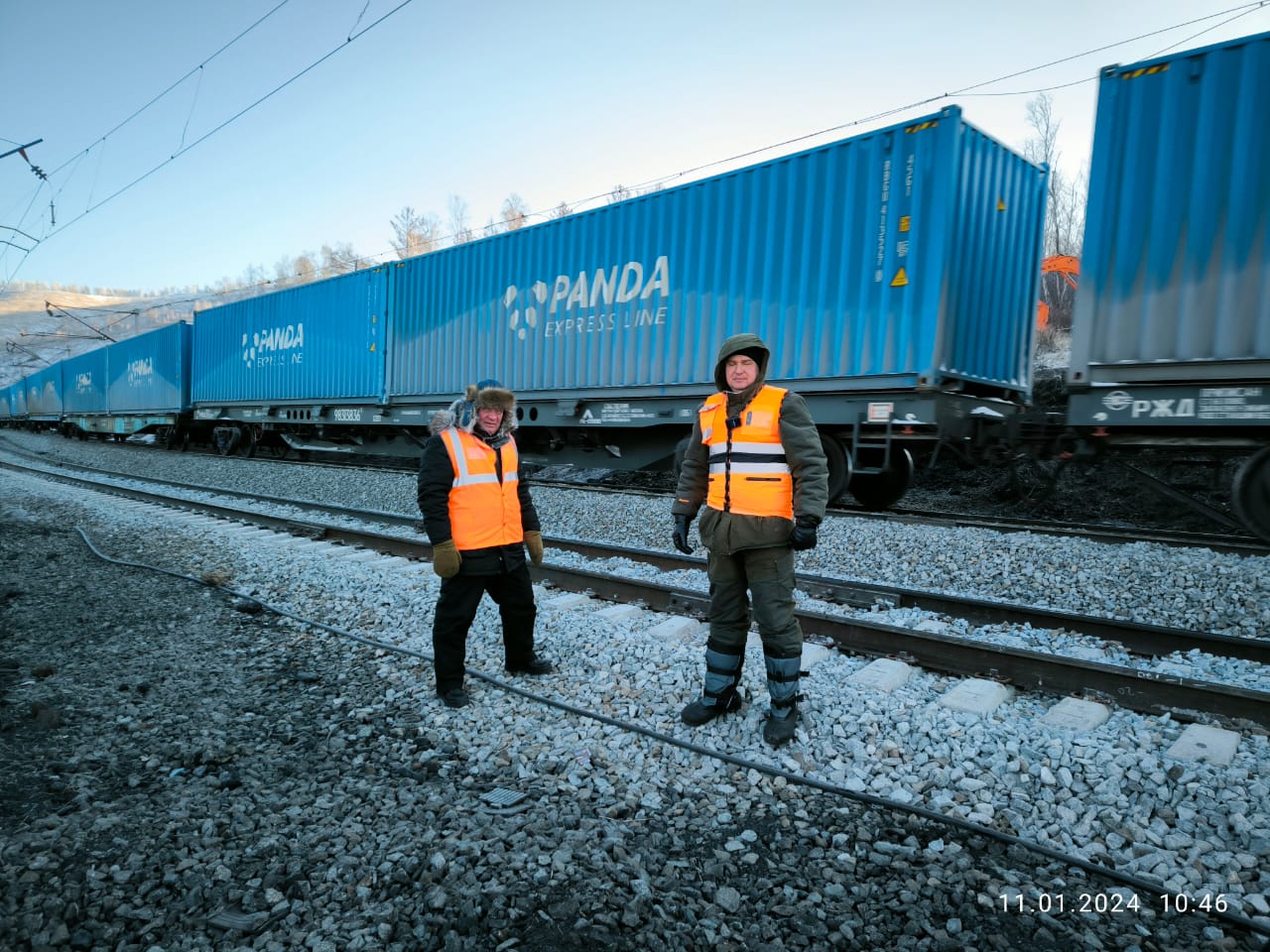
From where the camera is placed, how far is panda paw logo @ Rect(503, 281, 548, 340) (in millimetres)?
10523

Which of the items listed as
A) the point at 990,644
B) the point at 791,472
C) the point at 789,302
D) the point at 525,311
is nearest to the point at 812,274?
the point at 789,302

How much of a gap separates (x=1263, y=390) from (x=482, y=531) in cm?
576

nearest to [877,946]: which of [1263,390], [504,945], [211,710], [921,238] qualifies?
[504,945]

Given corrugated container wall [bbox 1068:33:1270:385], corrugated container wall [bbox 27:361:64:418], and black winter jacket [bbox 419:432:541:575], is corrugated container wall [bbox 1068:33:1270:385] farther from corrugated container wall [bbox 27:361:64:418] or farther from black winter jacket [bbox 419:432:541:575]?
corrugated container wall [bbox 27:361:64:418]

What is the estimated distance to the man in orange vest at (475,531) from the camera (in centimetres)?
351

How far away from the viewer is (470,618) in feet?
11.9

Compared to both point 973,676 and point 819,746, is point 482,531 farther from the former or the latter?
point 973,676

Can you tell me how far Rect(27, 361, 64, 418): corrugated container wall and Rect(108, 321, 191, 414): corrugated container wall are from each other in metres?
9.32

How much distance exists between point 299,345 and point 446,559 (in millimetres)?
14125

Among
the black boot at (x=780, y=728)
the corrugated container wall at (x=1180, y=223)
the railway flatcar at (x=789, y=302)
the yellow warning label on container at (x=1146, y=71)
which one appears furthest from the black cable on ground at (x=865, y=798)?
the yellow warning label on container at (x=1146, y=71)

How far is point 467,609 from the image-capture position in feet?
11.9

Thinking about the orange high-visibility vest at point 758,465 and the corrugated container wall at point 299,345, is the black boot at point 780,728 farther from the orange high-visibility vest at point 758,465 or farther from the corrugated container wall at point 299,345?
the corrugated container wall at point 299,345

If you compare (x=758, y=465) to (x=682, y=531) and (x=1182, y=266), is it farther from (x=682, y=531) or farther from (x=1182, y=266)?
(x=1182, y=266)

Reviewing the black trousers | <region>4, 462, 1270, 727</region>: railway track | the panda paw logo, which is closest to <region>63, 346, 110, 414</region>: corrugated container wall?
the panda paw logo
